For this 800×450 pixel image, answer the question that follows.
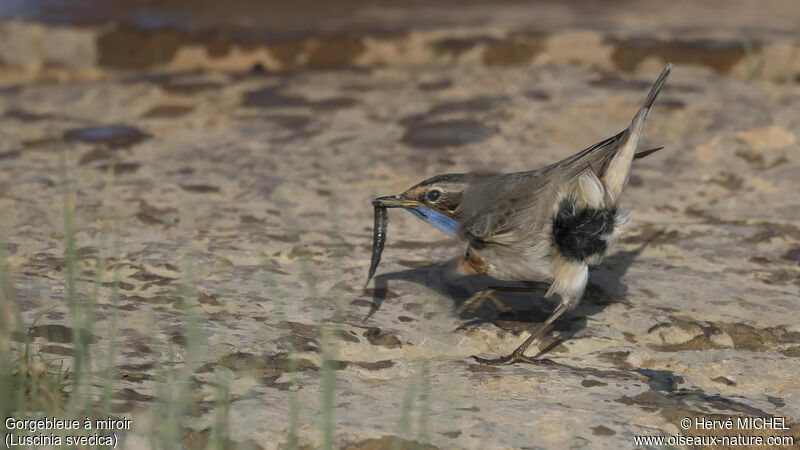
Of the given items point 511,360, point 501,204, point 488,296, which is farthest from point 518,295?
point 511,360

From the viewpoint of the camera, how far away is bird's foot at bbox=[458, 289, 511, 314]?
4.01 meters

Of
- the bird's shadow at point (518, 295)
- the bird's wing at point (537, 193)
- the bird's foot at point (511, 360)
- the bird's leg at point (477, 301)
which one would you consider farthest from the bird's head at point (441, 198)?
the bird's foot at point (511, 360)

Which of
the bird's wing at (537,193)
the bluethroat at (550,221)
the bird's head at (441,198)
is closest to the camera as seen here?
the bluethroat at (550,221)

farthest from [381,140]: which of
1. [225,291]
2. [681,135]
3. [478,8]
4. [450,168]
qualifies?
[478,8]

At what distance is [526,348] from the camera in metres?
3.67

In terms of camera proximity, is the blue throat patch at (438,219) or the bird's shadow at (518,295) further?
the blue throat patch at (438,219)

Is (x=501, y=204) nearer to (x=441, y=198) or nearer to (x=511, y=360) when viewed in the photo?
(x=441, y=198)

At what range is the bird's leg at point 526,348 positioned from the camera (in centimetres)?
355

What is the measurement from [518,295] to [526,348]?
0.66 meters

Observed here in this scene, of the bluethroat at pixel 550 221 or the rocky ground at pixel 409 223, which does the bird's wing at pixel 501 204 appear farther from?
the rocky ground at pixel 409 223

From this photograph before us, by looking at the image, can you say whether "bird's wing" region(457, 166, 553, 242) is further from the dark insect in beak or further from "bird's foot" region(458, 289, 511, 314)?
the dark insect in beak

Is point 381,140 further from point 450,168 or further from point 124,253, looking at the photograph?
point 124,253

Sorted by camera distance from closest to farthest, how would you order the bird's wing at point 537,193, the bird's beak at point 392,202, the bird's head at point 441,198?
the bird's wing at point 537,193, the bird's beak at point 392,202, the bird's head at point 441,198

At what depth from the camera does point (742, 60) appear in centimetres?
702
